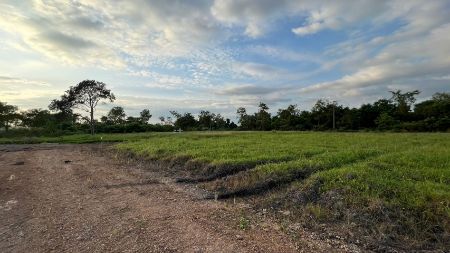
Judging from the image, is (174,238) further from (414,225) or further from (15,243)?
(414,225)

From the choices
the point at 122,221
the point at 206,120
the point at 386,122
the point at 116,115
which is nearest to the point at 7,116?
the point at 116,115

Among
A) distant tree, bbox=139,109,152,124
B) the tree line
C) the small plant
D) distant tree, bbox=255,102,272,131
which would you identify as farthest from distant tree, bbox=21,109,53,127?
the small plant

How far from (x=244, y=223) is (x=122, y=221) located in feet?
7.27

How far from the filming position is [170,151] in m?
14.8

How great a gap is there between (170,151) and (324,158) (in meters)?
7.28

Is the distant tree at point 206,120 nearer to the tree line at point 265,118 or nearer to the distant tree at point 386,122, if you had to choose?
the tree line at point 265,118

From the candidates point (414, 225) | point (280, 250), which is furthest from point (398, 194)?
point (280, 250)

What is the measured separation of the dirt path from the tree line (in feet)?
137

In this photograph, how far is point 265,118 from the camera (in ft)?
202

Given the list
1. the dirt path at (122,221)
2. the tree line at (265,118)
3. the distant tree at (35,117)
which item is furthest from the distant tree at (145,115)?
the dirt path at (122,221)

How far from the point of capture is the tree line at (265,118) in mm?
45625

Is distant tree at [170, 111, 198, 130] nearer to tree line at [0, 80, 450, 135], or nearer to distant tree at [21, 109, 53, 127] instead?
tree line at [0, 80, 450, 135]

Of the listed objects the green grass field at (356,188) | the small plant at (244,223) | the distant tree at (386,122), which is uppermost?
the distant tree at (386,122)

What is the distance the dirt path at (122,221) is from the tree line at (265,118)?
137 ft
